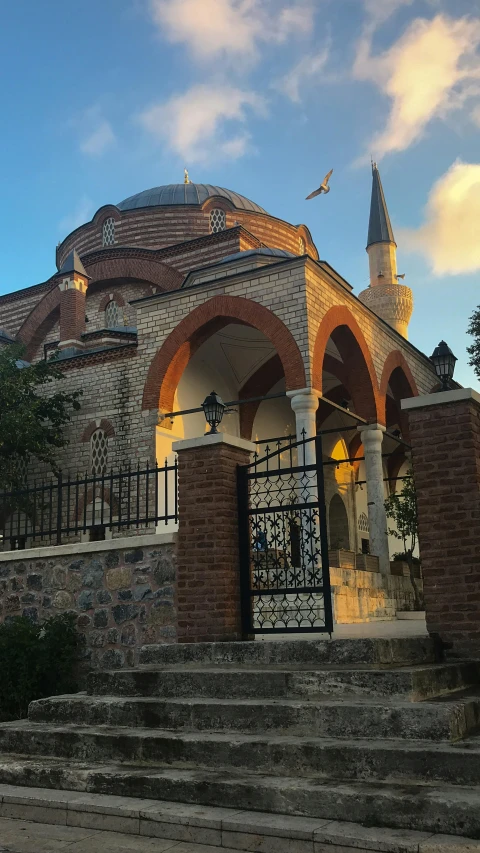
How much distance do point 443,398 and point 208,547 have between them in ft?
6.35

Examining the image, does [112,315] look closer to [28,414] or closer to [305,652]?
[28,414]

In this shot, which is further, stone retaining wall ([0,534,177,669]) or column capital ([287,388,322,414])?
column capital ([287,388,322,414])

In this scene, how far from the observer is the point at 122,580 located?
6.23m

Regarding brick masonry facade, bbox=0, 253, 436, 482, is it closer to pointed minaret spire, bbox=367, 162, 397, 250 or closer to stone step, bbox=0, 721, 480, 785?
stone step, bbox=0, 721, 480, 785

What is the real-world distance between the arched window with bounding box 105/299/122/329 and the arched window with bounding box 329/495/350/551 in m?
7.45

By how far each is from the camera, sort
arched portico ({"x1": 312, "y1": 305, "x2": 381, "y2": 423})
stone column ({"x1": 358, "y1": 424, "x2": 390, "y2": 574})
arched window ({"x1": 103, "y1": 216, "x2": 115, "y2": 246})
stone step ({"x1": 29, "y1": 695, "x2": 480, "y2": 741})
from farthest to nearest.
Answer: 1. arched window ({"x1": 103, "y1": 216, "x2": 115, "y2": 246})
2. arched portico ({"x1": 312, "y1": 305, "x2": 381, "y2": 423})
3. stone column ({"x1": 358, "y1": 424, "x2": 390, "y2": 574})
4. stone step ({"x1": 29, "y1": 695, "x2": 480, "y2": 741})

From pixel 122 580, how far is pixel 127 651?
0.57 meters

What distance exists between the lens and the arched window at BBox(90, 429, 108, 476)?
535 inches

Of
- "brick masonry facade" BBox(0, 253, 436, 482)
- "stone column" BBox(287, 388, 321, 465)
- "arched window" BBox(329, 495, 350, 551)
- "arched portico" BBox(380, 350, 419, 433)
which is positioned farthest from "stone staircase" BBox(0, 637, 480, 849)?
"arched window" BBox(329, 495, 350, 551)

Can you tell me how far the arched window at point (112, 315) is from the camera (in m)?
20.0

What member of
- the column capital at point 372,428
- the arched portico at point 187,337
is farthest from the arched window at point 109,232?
the column capital at point 372,428

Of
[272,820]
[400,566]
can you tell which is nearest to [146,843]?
[272,820]

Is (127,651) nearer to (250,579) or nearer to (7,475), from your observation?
(250,579)

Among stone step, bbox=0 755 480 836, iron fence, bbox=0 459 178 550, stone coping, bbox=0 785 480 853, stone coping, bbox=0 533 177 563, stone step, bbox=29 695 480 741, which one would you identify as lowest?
stone coping, bbox=0 785 480 853
